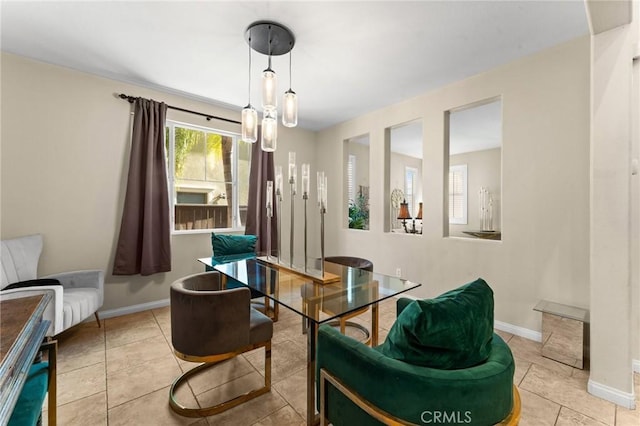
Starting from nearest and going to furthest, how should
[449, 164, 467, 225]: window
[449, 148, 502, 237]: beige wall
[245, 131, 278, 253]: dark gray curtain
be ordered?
[245, 131, 278, 253]: dark gray curtain
[449, 148, 502, 237]: beige wall
[449, 164, 467, 225]: window

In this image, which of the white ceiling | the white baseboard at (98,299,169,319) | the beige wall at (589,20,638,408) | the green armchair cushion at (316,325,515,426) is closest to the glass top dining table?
the green armchair cushion at (316,325,515,426)

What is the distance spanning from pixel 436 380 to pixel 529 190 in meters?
2.37

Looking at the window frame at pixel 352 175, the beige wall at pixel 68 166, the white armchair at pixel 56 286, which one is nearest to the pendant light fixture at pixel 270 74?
the beige wall at pixel 68 166

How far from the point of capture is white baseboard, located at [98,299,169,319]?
298cm

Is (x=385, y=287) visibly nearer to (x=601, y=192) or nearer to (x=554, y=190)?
(x=601, y=192)

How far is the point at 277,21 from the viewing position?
6.75ft

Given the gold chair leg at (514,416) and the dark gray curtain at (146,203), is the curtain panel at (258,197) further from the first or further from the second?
the gold chair leg at (514,416)

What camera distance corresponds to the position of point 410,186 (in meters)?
7.00

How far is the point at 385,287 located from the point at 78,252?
3.12m

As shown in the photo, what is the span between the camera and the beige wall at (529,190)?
228cm

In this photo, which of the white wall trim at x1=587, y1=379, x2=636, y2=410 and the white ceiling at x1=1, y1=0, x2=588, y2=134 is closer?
the white wall trim at x1=587, y1=379, x2=636, y2=410

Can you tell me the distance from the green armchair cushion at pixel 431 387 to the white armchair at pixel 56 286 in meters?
2.39

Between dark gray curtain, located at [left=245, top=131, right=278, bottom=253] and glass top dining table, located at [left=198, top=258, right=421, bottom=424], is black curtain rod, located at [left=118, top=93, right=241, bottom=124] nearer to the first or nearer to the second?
dark gray curtain, located at [left=245, top=131, right=278, bottom=253]

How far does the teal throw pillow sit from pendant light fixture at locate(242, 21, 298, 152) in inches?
52.5
